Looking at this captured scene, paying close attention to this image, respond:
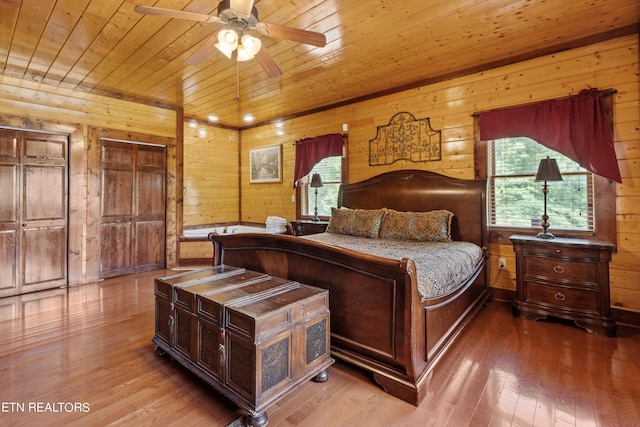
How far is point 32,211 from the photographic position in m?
4.12

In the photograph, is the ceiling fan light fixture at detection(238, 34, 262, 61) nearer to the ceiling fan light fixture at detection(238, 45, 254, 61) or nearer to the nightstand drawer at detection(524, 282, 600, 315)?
the ceiling fan light fixture at detection(238, 45, 254, 61)

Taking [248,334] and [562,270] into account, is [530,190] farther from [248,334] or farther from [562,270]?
[248,334]

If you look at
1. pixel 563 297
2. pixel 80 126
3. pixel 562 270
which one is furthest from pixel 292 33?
pixel 80 126

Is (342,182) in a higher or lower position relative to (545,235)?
higher

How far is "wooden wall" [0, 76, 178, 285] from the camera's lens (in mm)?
4027

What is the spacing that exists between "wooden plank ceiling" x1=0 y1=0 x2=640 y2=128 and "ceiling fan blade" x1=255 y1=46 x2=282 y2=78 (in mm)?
369

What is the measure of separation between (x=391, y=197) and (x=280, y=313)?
9.35ft

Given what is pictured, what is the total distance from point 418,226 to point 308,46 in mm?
2222

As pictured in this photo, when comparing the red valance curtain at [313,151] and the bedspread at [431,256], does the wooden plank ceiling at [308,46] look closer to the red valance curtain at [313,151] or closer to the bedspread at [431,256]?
the red valance curtain at [313,151]

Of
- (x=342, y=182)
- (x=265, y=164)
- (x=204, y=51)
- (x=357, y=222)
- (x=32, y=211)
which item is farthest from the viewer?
(x=265, y=164)

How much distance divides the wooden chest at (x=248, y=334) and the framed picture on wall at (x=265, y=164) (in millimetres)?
3916


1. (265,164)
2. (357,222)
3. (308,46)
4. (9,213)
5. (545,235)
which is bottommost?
(545,235)

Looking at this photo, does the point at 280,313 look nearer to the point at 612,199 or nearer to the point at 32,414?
the point at 32,414

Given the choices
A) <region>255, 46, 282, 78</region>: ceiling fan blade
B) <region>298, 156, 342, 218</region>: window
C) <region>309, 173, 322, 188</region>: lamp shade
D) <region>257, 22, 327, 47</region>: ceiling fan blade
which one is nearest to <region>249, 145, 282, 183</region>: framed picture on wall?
<region>298, 156, 342, 218</region>: window
